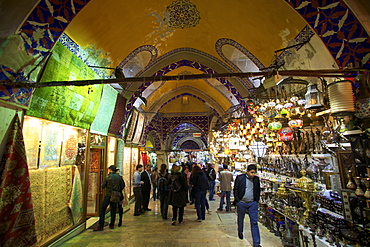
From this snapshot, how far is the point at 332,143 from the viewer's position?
9.62ft

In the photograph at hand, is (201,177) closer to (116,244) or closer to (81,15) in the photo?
(116,244)

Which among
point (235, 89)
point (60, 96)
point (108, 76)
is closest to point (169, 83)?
point (235, 89)

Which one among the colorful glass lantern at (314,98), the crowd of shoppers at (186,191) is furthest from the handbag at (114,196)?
the colorful glass lantern at (314,98)

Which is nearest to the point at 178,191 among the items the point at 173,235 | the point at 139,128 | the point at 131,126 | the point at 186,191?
the point at 186,191

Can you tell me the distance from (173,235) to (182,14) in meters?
5.06

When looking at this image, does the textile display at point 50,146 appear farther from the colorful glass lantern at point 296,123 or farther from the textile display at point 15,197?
the colorful glass lantern at point 296,123

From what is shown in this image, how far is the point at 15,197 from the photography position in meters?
2.64

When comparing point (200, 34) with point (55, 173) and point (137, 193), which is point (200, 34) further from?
point (55, 173)

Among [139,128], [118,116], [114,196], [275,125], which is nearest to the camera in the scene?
[275,125]

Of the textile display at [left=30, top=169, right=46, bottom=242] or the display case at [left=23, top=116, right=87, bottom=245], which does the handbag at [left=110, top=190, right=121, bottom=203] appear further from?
the textile display at [left=30, top=169, right=46, bottom=242]

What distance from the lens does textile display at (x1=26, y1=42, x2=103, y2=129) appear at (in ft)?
10.9

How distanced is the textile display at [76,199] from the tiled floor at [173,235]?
0.39m

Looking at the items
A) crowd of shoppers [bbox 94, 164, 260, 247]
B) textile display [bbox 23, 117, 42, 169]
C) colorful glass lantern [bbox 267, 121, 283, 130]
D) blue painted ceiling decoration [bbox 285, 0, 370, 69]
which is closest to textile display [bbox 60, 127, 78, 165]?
textile display [bbox 23, 117, 42, 169]

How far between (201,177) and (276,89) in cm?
286
